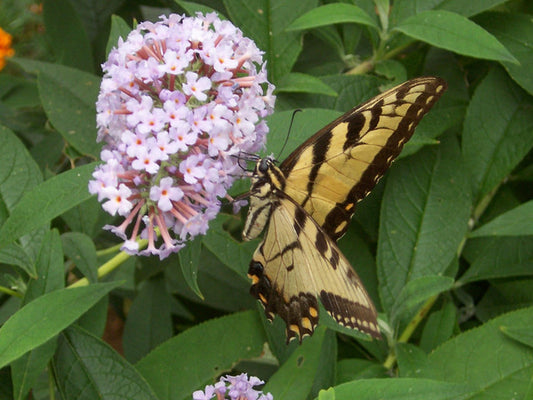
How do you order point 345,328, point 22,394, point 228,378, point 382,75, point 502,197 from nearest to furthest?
point 228,378 → point 22,394 → point 345,328 → point 382,75 → point 502,197

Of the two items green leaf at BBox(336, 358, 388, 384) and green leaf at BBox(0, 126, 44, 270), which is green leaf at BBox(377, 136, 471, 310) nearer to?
green leaf at BBox(336, 358, 388, 384)

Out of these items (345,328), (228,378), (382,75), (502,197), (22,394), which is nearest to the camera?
(228,378)

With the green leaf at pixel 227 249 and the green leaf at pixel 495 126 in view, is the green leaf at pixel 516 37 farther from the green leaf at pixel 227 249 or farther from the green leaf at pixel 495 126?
the green leaf at pixel 227 249

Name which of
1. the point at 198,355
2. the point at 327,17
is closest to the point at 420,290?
the point at 198,355

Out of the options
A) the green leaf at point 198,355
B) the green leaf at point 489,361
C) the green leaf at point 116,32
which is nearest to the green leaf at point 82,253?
the green leaf at point 198,355

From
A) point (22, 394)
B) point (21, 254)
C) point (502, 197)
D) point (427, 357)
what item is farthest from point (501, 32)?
point (22, 394)

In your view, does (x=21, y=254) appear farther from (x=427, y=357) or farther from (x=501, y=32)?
(x=501, y=32)

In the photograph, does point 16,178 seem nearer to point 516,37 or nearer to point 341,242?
point 341,242
